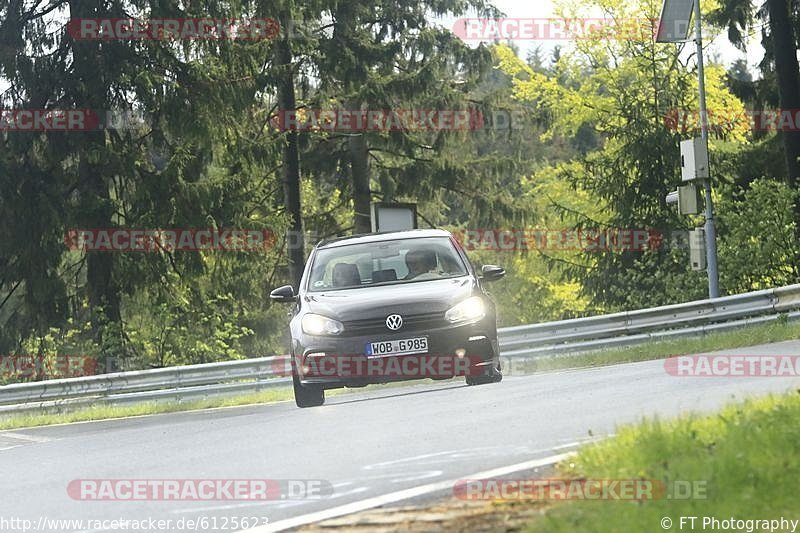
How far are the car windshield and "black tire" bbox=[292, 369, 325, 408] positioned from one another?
1115 millimetres

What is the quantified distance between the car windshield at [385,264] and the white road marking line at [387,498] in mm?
4927

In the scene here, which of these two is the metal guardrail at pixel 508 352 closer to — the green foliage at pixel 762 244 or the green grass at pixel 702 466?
the green foliage at pixel 762 244

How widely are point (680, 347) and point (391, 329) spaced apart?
31.6 ft

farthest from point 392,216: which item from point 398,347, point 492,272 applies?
point 398,347

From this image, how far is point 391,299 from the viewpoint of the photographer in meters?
13.9

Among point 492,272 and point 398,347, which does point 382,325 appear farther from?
point 492,272

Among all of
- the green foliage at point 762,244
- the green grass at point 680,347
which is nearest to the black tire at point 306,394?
the green grass at point 680,347

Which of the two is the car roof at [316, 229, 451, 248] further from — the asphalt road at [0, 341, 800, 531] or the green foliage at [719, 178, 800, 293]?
the green foliage at [719, 178, 800, 293]

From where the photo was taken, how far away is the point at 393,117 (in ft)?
117

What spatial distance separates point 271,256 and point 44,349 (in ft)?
25.7

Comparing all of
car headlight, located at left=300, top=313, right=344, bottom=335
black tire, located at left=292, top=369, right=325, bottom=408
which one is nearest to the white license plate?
car headlight, located at left=300, top=313, right=344, bottom=335

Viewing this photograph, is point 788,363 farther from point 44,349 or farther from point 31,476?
point 44,349

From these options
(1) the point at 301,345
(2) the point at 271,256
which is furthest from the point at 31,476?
(2) the point at 271,256

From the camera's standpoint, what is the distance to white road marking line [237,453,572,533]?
8.45 m
